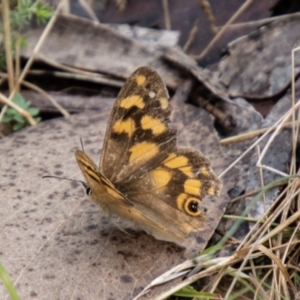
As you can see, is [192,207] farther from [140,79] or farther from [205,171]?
[140,79]

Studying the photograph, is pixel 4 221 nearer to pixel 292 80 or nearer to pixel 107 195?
pixel 107 195

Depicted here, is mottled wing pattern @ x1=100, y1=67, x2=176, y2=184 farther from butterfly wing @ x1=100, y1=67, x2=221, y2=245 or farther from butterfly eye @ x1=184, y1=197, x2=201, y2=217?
butterfly eye @ x1=184, y1=197, x2=201, y2=217

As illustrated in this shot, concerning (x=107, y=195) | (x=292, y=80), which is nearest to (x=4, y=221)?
(x=107, y=195)

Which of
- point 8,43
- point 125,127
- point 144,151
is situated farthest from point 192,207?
point 8,43

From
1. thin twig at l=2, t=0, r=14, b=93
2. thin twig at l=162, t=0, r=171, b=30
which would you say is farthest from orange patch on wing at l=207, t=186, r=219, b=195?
thin twig at l=162, t=0, r=171, b=30

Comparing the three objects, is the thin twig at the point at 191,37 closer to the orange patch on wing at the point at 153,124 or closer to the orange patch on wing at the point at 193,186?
the orange patch on wing at the point at 153,124

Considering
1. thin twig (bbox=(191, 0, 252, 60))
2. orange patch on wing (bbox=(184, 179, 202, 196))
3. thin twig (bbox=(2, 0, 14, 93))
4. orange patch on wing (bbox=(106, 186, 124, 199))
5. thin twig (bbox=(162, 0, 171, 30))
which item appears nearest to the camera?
orange patch on wing (bbox=(106, 186, 124, 199))

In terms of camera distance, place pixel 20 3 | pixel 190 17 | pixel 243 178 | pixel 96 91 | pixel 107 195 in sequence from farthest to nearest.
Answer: pixel 190 17 < pixel 96 91 < pixel 20 3 < pixel 243 178 < pixel 107 195

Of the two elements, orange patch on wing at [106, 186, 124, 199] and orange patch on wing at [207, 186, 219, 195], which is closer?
orange patch on wing at [106, 186, 124, 199]

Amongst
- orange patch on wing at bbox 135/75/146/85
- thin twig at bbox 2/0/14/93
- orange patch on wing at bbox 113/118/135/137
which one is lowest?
thin twig at bbox 2/0/14/93
